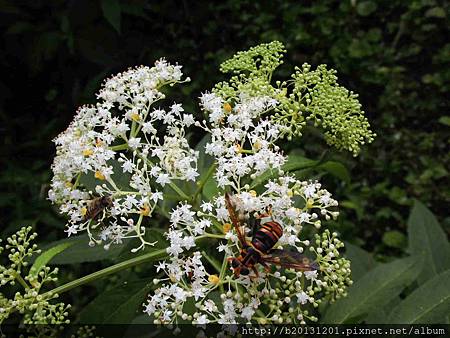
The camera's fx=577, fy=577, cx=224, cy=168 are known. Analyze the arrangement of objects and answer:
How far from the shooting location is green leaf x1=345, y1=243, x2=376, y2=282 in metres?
3.15

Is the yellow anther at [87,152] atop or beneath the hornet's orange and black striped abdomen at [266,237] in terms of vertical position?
atop

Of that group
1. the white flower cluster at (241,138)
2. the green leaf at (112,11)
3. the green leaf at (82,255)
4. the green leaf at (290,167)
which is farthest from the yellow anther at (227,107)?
the green leaf at (112,11)

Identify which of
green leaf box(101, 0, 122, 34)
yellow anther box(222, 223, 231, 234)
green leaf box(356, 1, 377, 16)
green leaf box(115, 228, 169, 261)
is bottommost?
yellow anther box(222, 223, 231, 234)

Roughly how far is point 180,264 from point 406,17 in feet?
13.3

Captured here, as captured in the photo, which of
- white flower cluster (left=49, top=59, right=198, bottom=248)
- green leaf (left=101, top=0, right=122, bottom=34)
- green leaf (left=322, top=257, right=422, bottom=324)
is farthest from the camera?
green leaf (left=101, top=0, right=122, bottom=34)

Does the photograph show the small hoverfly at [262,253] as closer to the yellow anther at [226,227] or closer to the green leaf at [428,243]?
the yellow anther at [226,227]

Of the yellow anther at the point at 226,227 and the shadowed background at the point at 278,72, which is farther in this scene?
the shadowed background at the point at 278,72

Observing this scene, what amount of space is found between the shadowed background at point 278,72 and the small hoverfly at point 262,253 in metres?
2.55

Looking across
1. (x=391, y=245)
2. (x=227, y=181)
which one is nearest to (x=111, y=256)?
(x=227, y=181)

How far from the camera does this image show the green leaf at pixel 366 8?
516 cm

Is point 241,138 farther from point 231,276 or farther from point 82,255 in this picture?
point 82,255

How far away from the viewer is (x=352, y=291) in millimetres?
2795

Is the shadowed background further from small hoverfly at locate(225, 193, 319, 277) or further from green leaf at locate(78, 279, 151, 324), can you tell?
small hoverfly at locate(225, 193, 319, 277)

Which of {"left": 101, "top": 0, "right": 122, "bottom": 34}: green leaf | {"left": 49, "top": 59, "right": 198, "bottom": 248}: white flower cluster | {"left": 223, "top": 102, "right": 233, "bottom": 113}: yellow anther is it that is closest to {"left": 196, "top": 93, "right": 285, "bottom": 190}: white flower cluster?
{"left": 223, "top": 102, "right": 233, "bottom": 113}: yellow anther
